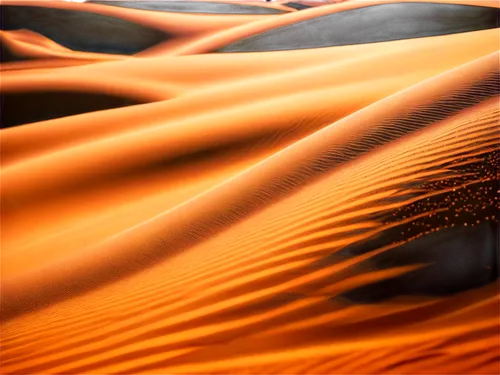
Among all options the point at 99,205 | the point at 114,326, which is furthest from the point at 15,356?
the point at 99,205

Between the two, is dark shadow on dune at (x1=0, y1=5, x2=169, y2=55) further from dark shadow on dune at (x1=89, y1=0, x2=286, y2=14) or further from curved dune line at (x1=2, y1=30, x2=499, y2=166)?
curved dune line at (x1=2, y1=30, x2=499, y2=166)

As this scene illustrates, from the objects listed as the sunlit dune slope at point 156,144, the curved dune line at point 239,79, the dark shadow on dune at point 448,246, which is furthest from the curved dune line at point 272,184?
the curved dune line at point 239,79

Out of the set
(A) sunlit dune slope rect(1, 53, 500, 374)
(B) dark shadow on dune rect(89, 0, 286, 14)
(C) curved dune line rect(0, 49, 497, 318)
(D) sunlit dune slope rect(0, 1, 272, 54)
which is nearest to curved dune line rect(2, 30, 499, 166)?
(C) curved dune line rect(0, 49, 497, 318)

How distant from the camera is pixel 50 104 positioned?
13.8 metres

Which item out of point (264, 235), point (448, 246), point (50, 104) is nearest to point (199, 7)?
point (50, 104)

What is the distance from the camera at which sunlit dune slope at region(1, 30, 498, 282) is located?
23.8 feet

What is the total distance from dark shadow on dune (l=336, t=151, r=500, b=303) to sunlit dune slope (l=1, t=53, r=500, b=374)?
1cm

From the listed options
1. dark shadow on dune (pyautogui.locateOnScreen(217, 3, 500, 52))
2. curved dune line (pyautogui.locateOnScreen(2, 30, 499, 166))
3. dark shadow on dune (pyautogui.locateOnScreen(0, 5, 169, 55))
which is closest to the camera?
curved dune line (pyautogui.locateOnScreen(2, 30, 499, 166))

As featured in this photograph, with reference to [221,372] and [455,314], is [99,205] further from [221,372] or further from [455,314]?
[455,314]

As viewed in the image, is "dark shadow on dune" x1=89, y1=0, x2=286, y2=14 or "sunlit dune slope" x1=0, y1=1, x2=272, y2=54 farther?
"dark shadow on dune" x1=89, y1=0, x2=286, y2=14

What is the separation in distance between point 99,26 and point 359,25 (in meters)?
17.5

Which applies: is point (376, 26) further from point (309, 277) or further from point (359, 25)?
point (309, 277)

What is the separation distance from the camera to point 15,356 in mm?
3930

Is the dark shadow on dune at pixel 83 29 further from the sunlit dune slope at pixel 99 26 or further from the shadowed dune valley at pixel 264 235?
the shadowed dune valley at pixel 264 235
